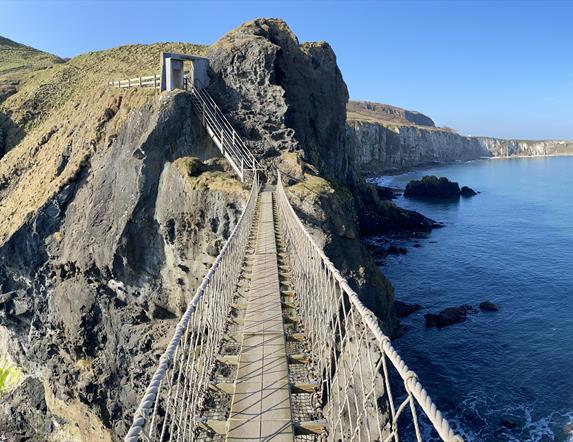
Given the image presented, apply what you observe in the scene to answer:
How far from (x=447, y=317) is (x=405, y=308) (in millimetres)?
3241

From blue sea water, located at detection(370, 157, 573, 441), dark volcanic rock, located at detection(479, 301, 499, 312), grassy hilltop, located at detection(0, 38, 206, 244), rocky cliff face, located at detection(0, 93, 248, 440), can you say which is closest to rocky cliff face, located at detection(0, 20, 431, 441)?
rocky cliff face, located at detection(0, 93, 248, 440)

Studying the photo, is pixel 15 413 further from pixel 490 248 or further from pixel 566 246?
pixel 566 246

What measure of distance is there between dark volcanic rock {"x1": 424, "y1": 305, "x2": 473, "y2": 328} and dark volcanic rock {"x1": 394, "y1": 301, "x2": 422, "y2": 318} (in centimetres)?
127

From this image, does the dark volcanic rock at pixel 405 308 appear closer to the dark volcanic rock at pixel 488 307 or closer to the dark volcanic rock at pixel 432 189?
the dark volcanic rock at pixel 488 307

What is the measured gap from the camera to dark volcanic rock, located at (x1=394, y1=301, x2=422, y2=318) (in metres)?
34.5

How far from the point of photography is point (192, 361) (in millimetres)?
6430

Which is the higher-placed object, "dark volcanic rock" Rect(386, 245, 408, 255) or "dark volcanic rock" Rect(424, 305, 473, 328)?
"dark volcanic rock" Rect(386, 245, 408, 255)

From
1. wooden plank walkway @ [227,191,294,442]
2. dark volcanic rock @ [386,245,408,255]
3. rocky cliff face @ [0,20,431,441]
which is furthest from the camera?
dark volcanic rock @ [386,245,408,255]

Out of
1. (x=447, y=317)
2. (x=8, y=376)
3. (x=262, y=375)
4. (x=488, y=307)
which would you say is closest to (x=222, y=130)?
(x=262, y=375)

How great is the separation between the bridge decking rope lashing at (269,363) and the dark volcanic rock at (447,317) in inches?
941

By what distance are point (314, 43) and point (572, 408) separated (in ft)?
123

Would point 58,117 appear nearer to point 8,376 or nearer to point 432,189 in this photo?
point 8,376

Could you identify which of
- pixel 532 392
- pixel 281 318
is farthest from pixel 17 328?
pixel 532 392

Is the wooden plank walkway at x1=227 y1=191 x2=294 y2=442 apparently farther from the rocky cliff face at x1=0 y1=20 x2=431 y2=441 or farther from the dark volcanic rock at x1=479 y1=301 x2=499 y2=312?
the dark volcanic rock at x1=479 y1=301 x2=499 y2=312
